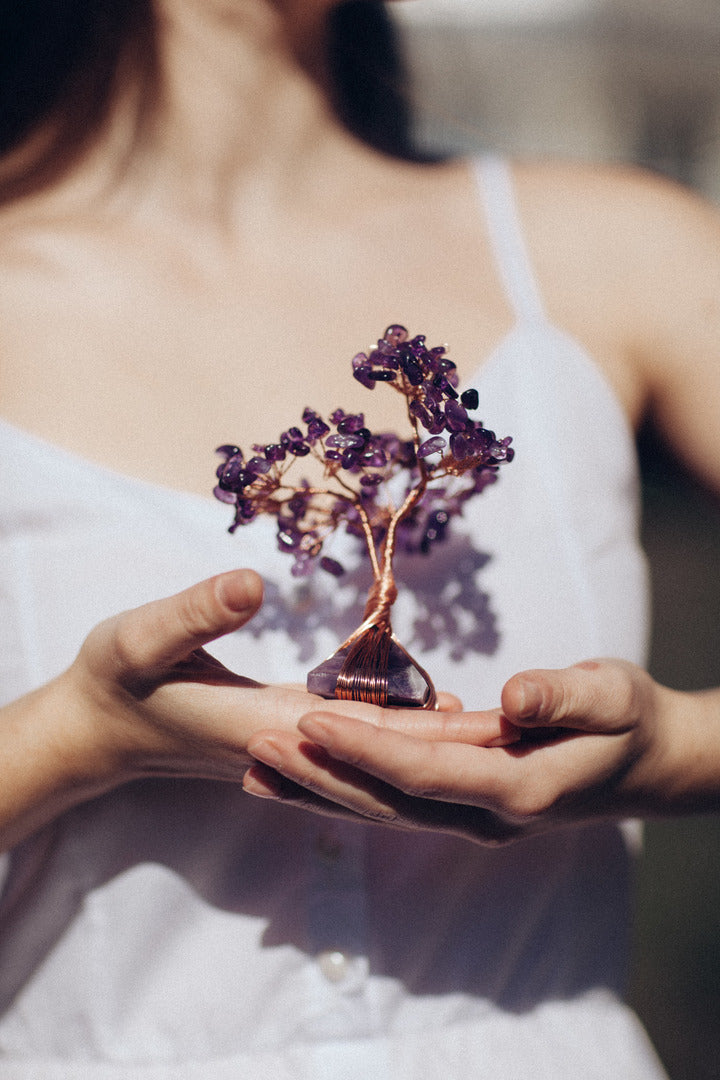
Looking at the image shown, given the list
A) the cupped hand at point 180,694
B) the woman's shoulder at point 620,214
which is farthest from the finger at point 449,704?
the woman's shoulder at point 620,214

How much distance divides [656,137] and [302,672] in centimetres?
312

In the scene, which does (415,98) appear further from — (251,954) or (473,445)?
(251,954)

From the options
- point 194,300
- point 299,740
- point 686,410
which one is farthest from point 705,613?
point 299,740

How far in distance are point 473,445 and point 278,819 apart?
421 mm

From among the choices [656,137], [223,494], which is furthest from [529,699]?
[656,137]

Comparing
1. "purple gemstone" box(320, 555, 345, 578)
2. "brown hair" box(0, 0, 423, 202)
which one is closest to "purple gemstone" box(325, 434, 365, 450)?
"purple gemstone" box(320, 555, 345, 578)


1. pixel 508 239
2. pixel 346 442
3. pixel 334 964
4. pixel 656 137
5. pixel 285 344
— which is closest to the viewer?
pixel 346 442

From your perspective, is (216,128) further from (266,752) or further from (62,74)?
(266,752)

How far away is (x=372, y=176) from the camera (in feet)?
3.78

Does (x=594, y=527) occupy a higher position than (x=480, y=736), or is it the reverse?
(x=594, y=527)

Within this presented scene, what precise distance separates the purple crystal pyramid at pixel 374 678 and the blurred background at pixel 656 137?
201cm

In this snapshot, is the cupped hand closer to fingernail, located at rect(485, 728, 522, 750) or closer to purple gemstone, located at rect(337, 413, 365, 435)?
fingernail, located at rect(485, 728, 522, 750)

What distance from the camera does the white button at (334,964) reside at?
73 centimetres

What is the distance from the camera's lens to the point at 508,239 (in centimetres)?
103
